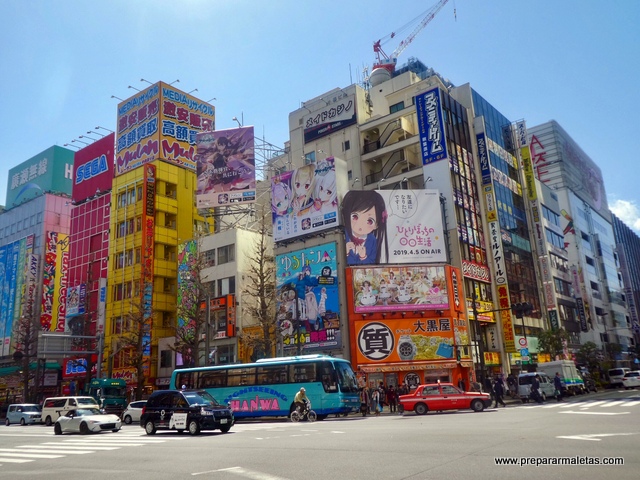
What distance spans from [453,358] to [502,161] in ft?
87.2

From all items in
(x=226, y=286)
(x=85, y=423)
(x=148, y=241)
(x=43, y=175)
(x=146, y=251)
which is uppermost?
(x=43, y=175)

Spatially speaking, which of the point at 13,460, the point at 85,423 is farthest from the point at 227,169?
the point at 13,460

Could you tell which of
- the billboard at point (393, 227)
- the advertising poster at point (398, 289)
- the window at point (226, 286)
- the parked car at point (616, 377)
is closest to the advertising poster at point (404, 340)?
the advertising poster at point (398, 289)

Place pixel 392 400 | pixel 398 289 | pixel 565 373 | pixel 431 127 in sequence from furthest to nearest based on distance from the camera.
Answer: pixel 431 127 < pixel 398 289 < pixel 565 373 < pixel 392 400

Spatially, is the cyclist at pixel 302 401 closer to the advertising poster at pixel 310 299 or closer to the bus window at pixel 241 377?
the bus window at pixel 241 377

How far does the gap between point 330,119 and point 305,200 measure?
15.4 m

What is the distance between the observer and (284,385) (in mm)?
25625

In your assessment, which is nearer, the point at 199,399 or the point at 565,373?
the point at 199,399

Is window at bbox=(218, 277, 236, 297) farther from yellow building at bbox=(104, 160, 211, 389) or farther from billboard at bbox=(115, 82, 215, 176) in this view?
billboard at bbox=(115, 82, 215, 176)

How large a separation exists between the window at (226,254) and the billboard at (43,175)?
3756cm

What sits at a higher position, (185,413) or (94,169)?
(94,169)

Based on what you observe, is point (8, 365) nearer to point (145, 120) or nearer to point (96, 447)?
point (145, 120)

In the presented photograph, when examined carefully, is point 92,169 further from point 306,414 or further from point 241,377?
point 306,414

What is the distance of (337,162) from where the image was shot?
44375 mm
